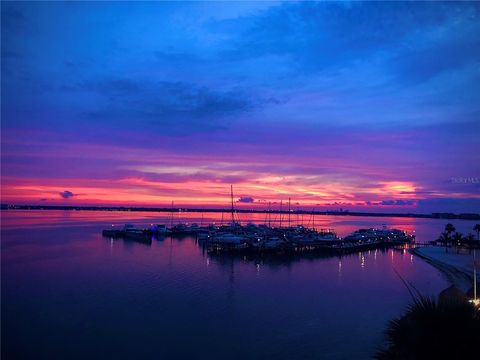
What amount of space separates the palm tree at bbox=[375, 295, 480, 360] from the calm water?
33.3 feet

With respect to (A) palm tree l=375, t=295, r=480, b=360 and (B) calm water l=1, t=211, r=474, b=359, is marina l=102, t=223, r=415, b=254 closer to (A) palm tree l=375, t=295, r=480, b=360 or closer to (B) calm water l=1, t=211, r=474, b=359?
(B) calm water l=1, t=211, r=474, b=359

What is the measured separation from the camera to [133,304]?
76.0ft

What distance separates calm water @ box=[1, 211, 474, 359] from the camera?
1695 cm

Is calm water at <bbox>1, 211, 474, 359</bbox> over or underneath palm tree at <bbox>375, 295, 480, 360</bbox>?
underneath

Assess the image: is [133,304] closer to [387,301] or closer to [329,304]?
[329,304]

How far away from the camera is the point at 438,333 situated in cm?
666

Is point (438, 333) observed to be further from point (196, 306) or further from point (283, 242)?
point (283, 242)

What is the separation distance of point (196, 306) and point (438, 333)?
716 inches

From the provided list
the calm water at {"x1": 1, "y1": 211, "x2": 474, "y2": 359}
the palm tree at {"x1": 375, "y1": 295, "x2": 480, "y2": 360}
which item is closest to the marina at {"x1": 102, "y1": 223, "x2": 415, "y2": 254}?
the calm water at {"x1": 1, "y1": 211, "x2": 474, "y2": 359}

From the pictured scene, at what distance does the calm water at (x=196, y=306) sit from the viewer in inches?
667

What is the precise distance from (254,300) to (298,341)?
7.52 metres

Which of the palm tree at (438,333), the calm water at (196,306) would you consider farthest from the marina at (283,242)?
the palm tree at (438,333)

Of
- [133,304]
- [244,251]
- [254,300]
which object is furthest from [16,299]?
[244,251]

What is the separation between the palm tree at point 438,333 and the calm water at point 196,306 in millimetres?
10141
